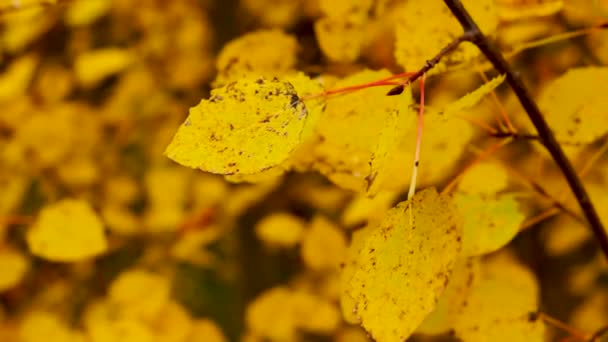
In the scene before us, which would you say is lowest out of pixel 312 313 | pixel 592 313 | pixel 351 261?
pixel 592 313

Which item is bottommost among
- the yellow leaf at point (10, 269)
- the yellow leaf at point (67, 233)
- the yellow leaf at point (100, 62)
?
the yellow leaf at point (10, 269)

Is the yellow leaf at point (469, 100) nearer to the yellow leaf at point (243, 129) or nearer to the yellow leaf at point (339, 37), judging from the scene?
the yellow leaf at point (243, 129)

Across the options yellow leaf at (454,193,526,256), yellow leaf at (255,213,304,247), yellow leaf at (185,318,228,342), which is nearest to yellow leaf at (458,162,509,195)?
yellow leaf at (454,193,526,256)

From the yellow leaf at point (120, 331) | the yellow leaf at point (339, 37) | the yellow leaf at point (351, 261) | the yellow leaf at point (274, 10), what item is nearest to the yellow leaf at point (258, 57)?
the yellow leaf at point (339, 37)

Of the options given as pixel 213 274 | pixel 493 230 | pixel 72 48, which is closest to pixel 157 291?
pixel 493 230

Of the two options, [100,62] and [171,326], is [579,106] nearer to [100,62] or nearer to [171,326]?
[171,326]

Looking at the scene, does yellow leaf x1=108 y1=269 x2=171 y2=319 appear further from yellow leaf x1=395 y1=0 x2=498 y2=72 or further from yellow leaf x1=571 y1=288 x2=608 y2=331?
yellow leaf x1=571 y1=288 x2=608 y2=331

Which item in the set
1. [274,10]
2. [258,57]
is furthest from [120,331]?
[274,10]
